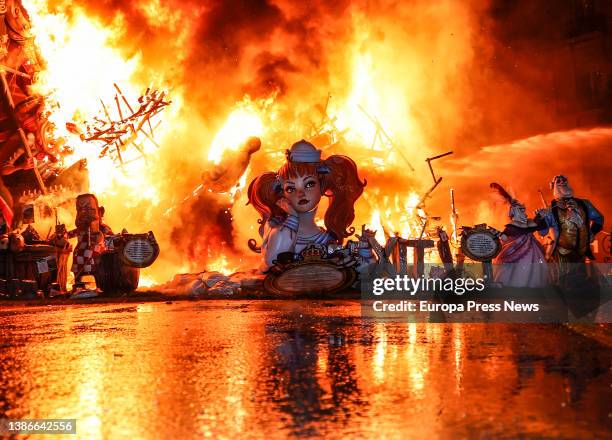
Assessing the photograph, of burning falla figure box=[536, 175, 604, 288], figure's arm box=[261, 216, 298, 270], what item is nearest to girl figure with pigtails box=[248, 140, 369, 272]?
figure's arm box=[261, 216, 298, 270]

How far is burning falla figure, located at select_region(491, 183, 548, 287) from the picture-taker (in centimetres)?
1155

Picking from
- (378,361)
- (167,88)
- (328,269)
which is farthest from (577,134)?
(378,361)

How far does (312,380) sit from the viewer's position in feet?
15.2

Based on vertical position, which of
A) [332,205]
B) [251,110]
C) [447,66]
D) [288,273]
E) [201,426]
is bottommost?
[201,426]

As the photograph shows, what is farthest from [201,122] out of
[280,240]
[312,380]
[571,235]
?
[312,380]

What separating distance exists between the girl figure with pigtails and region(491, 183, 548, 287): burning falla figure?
259 cm

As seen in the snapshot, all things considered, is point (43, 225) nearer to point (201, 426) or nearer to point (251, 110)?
point (251, 110)

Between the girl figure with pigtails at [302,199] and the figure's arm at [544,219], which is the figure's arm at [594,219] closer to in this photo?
the figure's arm at [544,219]

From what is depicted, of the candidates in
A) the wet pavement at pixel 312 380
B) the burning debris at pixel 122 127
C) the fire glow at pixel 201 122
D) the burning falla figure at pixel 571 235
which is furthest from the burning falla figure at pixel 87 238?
the burning falla figure at pixel 571 235

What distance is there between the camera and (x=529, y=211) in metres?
23.4

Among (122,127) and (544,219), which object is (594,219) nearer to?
(544,219)

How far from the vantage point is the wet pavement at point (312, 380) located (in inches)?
138

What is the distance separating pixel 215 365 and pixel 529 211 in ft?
Result: 64.4

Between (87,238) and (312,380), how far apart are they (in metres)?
9.89
